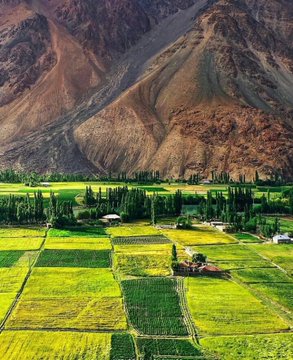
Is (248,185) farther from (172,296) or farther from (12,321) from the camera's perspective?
(12,321)

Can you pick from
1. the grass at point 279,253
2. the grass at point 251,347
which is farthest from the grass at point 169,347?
the grass at point 279,253

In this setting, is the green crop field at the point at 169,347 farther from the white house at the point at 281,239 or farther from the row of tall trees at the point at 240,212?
the row of tall trees at the point at 240,212

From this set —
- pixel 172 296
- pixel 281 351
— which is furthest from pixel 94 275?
pixel 281 351

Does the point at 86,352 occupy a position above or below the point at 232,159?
below

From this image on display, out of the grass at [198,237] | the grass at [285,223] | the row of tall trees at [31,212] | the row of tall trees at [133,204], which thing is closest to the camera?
the grass at [198,237]

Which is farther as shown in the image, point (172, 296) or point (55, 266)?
point (55, 266)

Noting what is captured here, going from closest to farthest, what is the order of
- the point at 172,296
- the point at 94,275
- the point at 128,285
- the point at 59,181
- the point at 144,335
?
1. the point at 144,335
2. the point at 172,296
3. the point at 128,285
4. the point at 94,275
5. the point at 59,181

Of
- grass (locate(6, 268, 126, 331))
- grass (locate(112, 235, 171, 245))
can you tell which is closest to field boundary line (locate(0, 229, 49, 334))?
grass (locate(6, 268, 126, 331))

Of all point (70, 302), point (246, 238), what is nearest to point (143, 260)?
point (70, 302)
